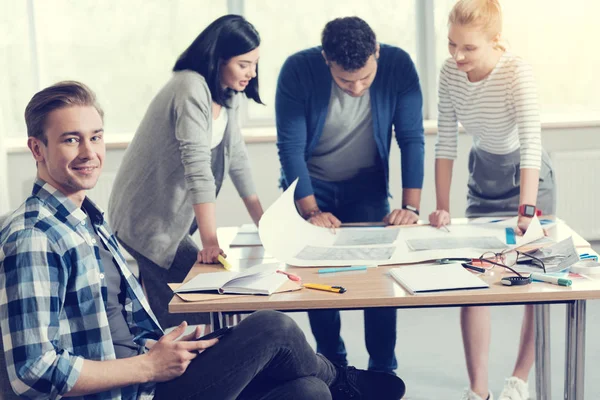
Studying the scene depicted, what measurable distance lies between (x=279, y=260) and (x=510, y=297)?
24.2 inches

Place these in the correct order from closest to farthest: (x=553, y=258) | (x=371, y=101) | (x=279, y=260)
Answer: (x=553, y=258), (x=279, y=260), (x=371, y=101)

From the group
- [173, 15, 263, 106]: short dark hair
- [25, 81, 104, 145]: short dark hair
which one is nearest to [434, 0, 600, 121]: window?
[173, 15, 263, 106]: short dark hair

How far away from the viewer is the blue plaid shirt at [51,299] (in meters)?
1.36

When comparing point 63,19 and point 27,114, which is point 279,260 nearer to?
point 27,114

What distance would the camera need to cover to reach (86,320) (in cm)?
147

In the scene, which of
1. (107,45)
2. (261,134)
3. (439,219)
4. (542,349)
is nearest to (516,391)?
(542,349)

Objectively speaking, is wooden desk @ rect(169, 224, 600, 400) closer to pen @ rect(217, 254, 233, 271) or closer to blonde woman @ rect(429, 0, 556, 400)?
pen @ rect(217, 254, 233, 271)

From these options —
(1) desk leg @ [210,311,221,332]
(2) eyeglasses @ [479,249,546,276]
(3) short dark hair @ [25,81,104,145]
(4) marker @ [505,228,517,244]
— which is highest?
(3) short dark hair @ [25,81,104,145]

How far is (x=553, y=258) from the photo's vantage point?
1919 millimetres

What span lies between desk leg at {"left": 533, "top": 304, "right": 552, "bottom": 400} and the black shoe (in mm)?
649

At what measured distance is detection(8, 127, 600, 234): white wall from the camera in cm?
413

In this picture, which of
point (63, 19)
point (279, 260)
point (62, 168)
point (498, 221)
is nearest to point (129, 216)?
point (279, 260)

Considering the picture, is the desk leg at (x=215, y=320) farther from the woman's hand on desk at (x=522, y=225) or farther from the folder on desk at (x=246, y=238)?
the woman's hand on desk at (x=522, y=225)

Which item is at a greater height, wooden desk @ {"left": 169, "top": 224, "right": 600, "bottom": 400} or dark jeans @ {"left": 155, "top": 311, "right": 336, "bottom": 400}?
wooden desk @ {"left": 169, "top": 224, "right": 600, "bottom": 400}
